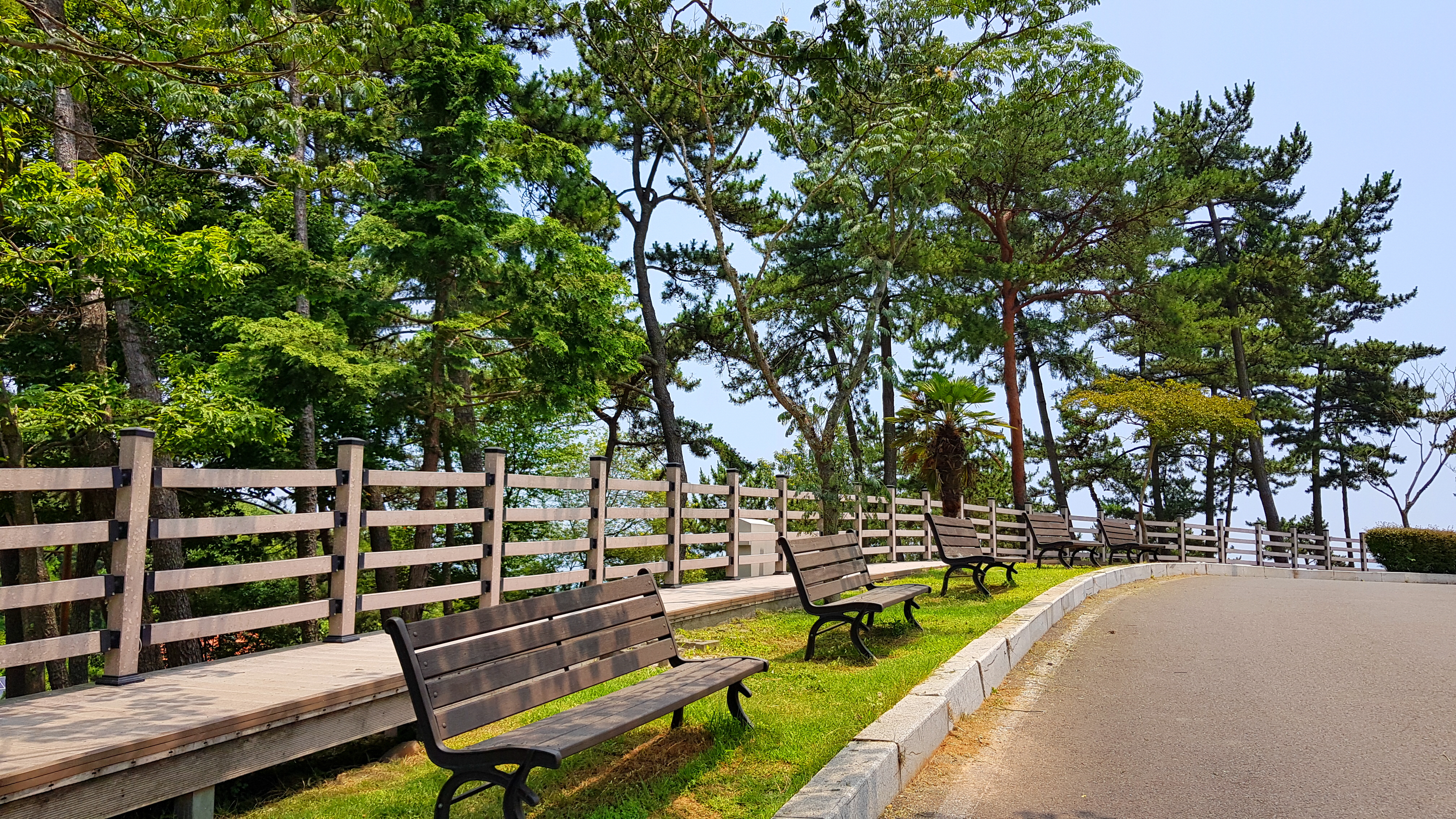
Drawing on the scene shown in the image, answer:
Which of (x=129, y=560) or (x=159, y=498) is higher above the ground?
(x=159, y=498)

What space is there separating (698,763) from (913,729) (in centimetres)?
109

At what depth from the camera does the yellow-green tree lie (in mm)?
29391

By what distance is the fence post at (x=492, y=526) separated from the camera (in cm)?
806

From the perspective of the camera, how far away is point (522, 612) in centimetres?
420

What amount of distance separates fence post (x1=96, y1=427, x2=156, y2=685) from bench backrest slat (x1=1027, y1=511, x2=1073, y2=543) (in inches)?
479

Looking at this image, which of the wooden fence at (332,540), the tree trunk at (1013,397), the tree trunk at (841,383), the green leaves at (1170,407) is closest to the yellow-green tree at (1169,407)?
the green leaves at (1170,407)

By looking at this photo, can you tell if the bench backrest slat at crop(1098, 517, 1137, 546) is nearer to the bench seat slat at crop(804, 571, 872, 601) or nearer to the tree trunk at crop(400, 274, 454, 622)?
the bench seat slat at crop(804, 571, 872, 601)

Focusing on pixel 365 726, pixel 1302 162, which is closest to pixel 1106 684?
pixel 365 726

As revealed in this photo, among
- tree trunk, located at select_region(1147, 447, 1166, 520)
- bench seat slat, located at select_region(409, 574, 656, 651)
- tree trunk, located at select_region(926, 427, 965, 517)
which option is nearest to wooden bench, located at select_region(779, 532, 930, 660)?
bench seat slat, located at select_region(409, 574, 656, 651)

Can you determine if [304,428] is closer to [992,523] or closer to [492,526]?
[492,526]

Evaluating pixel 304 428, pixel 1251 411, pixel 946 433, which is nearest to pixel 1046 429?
pixel 1251 411

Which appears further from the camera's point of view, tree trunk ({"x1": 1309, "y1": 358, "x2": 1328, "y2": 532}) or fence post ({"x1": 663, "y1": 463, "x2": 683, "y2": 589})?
tree trunk ({"x1": 1309, "y1": 358, "x2": 1328, "y2": 532})

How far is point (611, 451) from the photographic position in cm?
3017

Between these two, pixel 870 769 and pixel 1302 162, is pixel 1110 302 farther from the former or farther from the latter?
pixel 870 769
